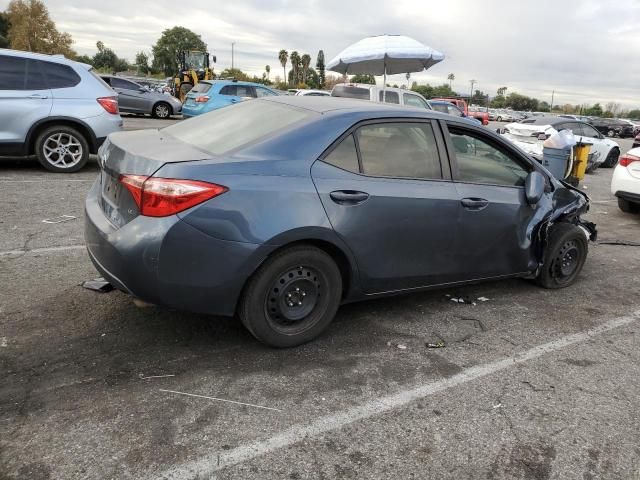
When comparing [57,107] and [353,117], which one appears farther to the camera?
[57,107]

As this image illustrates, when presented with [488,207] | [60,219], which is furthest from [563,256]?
[60,219]

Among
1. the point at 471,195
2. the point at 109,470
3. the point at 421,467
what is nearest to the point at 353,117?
the point at 471,195

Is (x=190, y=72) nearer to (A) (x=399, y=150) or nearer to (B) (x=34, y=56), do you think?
(B) (x=34, y=56)

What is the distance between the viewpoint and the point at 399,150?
3.65 meters

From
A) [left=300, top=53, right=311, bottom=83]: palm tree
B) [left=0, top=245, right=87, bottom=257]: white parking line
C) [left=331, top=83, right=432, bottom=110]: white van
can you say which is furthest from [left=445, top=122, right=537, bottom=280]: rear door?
[left=300, top=53, right=311, bottom=83]: palm tree

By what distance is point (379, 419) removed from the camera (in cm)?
273

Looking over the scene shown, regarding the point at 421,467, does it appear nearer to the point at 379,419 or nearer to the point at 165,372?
the point at 379,419

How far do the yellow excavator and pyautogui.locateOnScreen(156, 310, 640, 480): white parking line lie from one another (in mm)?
25738

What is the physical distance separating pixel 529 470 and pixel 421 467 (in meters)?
0.51

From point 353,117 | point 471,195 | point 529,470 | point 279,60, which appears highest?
point 279,60

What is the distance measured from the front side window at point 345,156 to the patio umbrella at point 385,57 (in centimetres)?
926

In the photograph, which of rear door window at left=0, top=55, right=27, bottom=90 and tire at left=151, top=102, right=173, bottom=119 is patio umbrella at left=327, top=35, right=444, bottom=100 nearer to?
rear door window at left=0, top=55, right=27, bottom=90

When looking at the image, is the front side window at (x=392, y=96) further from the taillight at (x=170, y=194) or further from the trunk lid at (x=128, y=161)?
the taillight at (x=170, y=194)

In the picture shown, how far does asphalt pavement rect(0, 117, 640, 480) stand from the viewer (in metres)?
2.40
